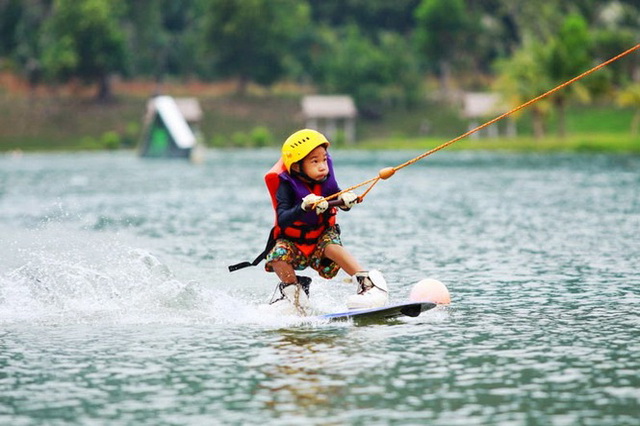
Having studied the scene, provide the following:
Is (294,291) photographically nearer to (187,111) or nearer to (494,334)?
(494,334)

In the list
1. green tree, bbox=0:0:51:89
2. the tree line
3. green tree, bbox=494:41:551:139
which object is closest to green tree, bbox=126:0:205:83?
the tree line

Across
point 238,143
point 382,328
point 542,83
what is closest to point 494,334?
point 382,328

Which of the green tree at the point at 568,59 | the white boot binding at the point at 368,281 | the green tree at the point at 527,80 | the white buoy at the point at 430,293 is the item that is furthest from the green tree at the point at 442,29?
the white boot binding at the point at 368,281

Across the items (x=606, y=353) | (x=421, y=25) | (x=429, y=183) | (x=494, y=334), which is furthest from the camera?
(x=421, y=25)

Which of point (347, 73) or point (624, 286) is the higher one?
point (347, 73)

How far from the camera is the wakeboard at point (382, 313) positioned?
13.7 metres

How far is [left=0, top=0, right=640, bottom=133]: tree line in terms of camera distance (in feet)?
352

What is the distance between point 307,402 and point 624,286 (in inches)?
303

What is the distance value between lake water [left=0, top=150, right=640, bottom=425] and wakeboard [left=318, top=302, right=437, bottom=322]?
121 millimetres

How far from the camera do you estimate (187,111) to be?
108m

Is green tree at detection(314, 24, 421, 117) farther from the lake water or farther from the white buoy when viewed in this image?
the white buoy

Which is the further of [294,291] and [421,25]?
[421,25]

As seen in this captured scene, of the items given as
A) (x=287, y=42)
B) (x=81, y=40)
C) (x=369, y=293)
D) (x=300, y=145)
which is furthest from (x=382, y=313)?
(x=287, y=42)

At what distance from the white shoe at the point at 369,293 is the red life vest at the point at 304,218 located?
2.04ft
